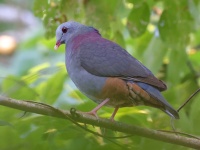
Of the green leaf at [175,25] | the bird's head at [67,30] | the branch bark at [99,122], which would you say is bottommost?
the branch bark at [99,122]

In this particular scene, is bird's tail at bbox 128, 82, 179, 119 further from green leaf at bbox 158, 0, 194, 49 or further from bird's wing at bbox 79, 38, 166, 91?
green leaf at bbox 158, 0, 194, 49

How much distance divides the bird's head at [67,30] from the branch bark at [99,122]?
925 mm

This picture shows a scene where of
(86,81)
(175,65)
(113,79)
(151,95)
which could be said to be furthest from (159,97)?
(175,65)

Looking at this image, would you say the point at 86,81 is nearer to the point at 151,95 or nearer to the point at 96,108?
the point at 96,108

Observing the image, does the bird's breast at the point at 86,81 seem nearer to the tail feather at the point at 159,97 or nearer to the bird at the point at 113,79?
the bird at the point at 113,79

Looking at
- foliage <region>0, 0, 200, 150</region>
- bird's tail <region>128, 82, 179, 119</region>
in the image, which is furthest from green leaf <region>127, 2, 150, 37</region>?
bird's tail <region>128, 82, 179, 119</region>

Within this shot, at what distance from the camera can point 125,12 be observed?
15.9 ft

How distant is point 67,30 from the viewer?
385cm

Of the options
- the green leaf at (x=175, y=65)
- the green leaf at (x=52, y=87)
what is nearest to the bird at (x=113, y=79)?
the green leaf at (x=52, y=87)

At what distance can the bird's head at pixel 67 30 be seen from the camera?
3.83 m

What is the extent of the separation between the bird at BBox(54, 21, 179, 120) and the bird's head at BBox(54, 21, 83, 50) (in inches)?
11.2

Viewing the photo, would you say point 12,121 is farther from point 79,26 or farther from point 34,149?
point 79,26

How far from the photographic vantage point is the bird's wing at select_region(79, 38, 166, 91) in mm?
3357

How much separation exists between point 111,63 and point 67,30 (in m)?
0.55
